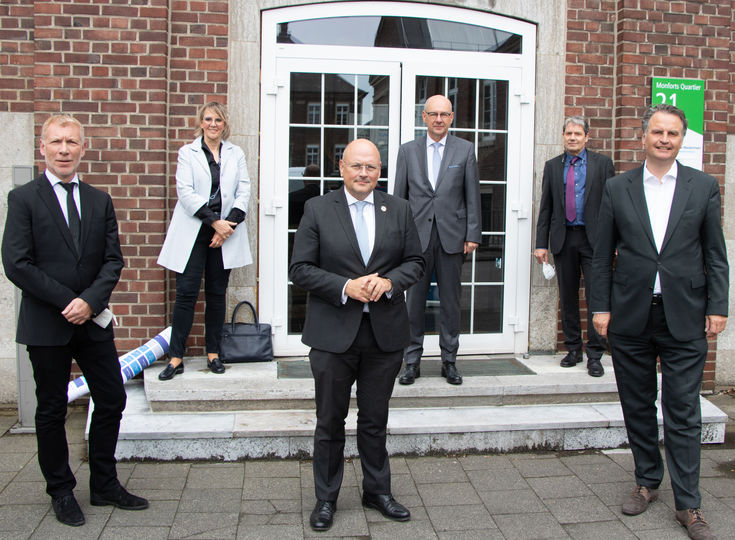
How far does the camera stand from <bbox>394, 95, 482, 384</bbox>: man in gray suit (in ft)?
16.8

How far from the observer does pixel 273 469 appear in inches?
174

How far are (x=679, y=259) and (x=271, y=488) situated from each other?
253 cm

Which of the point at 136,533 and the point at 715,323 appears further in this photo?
the point at 715,323

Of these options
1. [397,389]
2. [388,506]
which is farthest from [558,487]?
[397,389]

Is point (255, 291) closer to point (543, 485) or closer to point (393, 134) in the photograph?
point (393, 134)

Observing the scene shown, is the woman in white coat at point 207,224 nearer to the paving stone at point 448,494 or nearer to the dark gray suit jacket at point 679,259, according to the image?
the paving stone at point 448,494

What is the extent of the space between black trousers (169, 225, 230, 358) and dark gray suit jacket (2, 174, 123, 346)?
4.79ft

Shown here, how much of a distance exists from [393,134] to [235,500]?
3.21 m

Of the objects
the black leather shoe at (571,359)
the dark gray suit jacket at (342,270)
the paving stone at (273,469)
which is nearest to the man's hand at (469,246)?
the black leather shoe at (571,359)

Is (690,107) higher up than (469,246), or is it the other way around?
(690,107)

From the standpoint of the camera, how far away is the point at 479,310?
6172 mm

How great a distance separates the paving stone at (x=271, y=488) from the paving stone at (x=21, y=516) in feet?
3.43

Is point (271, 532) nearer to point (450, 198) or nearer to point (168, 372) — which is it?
point (168, 372)

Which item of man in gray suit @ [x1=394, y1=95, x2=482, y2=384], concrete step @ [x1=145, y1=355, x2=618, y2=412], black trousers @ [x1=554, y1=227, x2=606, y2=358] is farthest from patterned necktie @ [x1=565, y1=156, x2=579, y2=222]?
concrete step @ [x1=145, y1=355, x2=618, y2=412]
